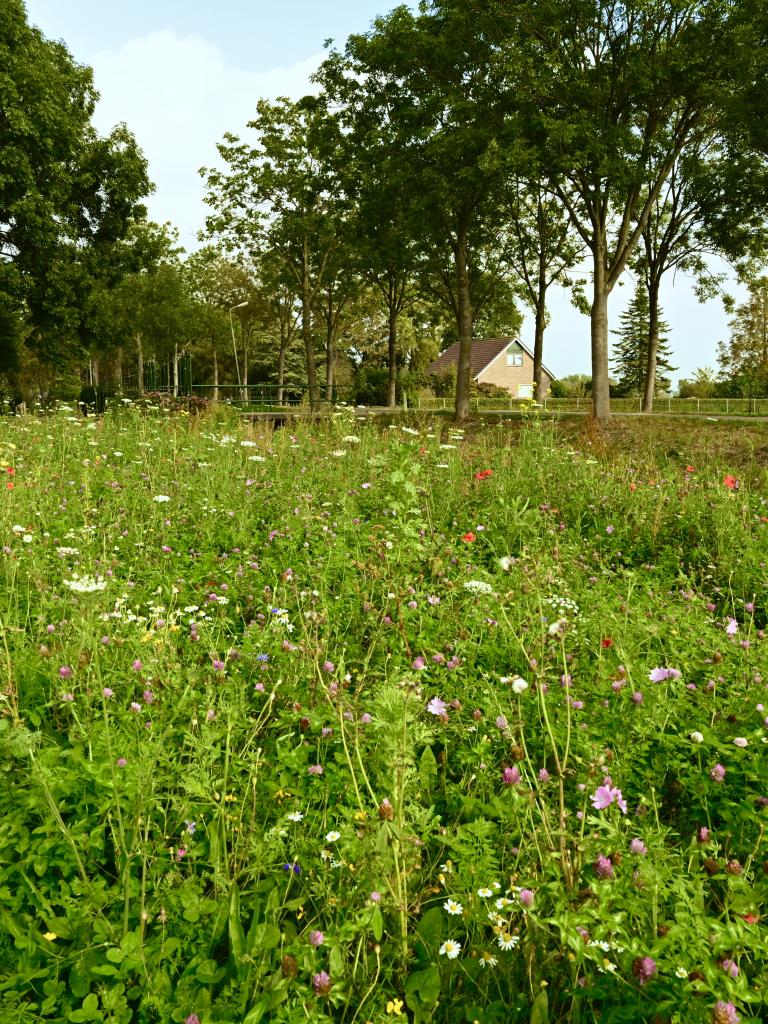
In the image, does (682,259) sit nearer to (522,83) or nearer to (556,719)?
(522,83)

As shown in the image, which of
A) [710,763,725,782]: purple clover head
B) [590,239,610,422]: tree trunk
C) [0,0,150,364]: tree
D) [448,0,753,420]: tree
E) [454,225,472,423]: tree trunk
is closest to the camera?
[710,763,725,782]: purple clover head

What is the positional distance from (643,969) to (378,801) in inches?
38.9

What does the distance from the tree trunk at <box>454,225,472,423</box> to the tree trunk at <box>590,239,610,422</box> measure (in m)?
5.26

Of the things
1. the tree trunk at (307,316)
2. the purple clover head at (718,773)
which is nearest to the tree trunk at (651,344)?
the tree trunk at (307,316)

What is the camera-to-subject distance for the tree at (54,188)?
24219 mm

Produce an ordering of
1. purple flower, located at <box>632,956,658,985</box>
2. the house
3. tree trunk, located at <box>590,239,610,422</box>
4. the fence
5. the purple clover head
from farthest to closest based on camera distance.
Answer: the house, the fence, tree trunk, located at <box>590,239,610,422</box>, the purple clover head, purple flower, located at <box>632,956,658,985</box>

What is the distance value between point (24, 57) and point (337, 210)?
42.2 ft

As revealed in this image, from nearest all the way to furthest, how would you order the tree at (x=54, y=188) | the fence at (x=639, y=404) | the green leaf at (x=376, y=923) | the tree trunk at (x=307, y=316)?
the green leaf at (x=376, y=923)
the tree at (x=54, y=188)
the tree trunk at (x=307, y=316)
the fence at (x=639, y=404)

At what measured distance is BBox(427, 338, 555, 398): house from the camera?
67.8 meters

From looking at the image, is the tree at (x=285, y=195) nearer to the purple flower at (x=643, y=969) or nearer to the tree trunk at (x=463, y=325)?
the tree trunk at (x=463, y=325)

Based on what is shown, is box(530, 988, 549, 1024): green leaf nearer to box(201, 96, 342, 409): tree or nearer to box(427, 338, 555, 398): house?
box(201, 96, 342, 409): tree

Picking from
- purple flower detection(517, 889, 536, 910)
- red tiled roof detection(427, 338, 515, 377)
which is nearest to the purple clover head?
purple flower detection(517, 889, 536, 910)

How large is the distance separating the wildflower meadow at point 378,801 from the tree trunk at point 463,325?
2137 centimetres

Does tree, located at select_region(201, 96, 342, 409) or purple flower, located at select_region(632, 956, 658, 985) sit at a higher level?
tree, located at select_region(201, 96, 342, 409)
